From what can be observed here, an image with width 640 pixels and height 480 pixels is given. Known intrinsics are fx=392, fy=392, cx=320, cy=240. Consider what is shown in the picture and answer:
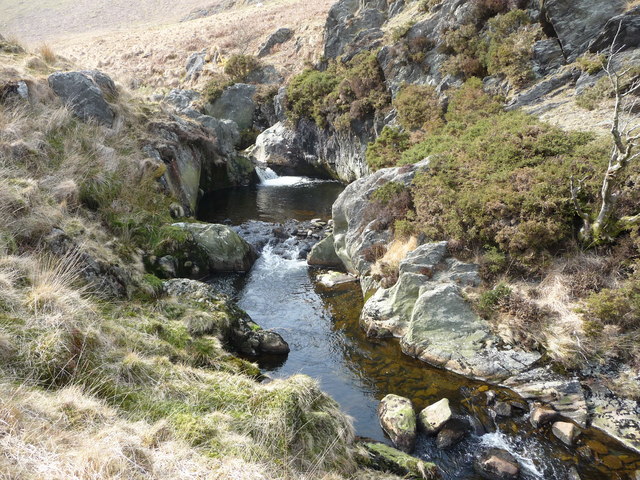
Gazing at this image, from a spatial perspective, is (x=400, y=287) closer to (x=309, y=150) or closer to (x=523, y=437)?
(x=523, y=437)

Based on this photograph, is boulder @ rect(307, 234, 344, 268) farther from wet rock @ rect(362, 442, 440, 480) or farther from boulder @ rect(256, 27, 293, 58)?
boulder @ rect(256, 27, 293, 58)

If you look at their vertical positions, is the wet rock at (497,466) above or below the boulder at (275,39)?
below

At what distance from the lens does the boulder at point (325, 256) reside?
53.5 feet

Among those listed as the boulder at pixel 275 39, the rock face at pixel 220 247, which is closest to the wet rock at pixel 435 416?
the rock face at pixel 220 247

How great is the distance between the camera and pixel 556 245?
33.7 ft

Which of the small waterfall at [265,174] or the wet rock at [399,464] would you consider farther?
the small waterfall at [265,174]

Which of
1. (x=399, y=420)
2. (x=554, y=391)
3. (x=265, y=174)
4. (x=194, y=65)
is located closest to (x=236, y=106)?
(x=265, y=174)

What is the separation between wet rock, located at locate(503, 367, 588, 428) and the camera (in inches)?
313

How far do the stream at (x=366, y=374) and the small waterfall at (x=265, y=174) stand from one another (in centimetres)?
1422

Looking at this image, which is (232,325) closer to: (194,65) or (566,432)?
(566,432)

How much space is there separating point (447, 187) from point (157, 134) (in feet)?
50.0

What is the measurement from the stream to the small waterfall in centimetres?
1422

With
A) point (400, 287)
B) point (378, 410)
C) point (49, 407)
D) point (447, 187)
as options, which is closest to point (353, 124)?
point (447, 187)

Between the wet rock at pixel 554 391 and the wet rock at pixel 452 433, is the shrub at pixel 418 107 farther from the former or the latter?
the wet rock at pixel 452 433
